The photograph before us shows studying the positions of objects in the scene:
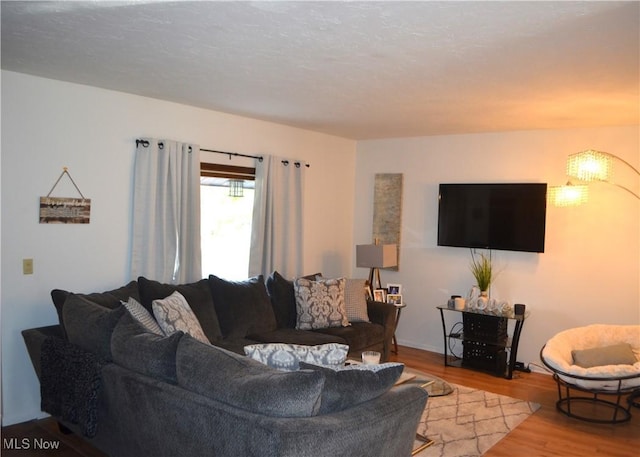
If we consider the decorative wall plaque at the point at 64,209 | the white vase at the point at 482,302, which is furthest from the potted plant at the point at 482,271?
the decorative wall plaque at the point at 64,209

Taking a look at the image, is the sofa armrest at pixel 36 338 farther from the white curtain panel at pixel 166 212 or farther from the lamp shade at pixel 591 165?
the lamp shade at pixel 591 165

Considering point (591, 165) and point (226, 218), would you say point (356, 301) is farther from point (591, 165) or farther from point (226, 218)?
point (591, 165)

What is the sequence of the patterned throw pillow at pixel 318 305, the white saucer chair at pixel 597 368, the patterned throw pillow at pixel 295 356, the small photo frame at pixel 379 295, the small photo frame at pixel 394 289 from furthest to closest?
1. the small photo frame at pixel 394 289
2. the small photo frame at pixel 379 295
3. the patterned throw pillow at pixel 318 305
4. the white saucer chair at pixel 597 368
5. the patterned throw pillow at pixel 295 356

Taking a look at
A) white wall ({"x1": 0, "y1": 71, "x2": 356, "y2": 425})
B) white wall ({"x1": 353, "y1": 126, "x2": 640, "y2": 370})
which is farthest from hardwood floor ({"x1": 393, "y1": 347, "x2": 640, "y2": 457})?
white wall ({"x1": 0, "y1": 71, "x2": 356, "y2": 425})

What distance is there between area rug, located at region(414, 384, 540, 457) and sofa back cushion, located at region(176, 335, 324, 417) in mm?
1847

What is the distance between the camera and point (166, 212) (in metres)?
4.93

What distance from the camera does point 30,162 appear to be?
4.12m

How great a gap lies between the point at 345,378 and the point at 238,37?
188 centimetres

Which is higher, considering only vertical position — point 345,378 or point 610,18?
point 610,18

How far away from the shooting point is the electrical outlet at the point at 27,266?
4.11 m

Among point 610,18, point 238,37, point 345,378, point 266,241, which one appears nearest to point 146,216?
point 266,241

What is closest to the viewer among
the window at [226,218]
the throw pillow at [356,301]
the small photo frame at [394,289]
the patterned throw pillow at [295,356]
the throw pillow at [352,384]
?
the throw pillow at [352,384]

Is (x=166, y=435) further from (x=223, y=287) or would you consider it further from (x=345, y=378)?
(x=223, y=287)

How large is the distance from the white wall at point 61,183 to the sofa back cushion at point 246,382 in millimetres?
1990
